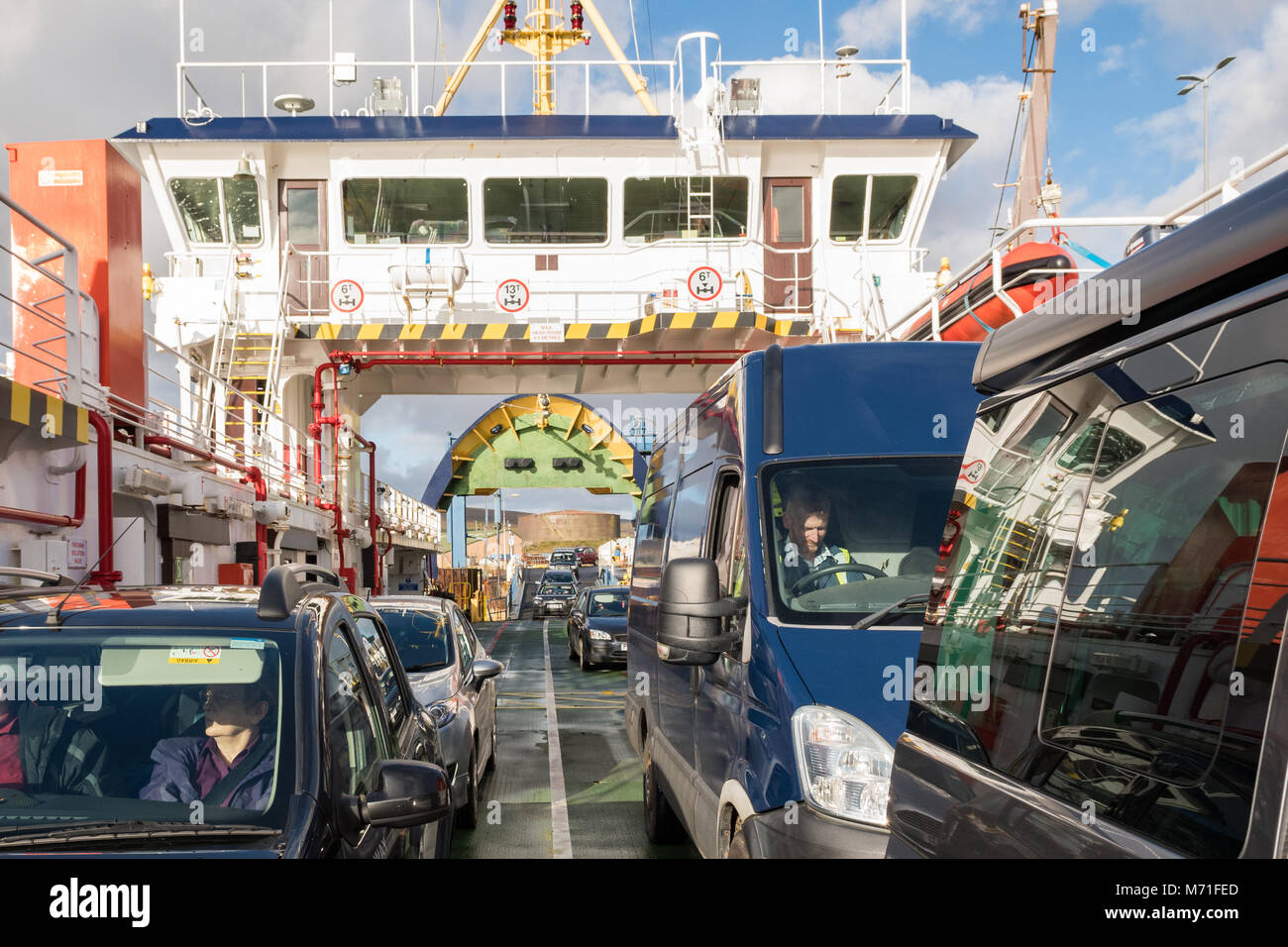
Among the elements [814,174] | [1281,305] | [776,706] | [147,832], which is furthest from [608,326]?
[1281,305]

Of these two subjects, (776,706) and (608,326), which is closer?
(776,706)

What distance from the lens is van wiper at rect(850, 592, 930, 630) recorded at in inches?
170

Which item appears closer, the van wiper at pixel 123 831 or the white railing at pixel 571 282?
the van wiper at pixel 123 831

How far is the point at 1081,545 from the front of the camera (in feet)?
6.66

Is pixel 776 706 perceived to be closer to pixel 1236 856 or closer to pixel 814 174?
pixel 1236 856

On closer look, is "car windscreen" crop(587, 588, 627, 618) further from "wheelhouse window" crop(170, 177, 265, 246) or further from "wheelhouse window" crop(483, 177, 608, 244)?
"wheelhouse window" crop(170, 177, 265, 246)

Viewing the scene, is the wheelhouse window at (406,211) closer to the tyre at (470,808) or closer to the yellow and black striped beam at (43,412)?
the yellow and black striped beam at (43,412)

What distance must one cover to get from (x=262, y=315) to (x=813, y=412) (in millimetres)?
13557

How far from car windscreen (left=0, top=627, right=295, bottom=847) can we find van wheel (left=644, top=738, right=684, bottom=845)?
3.82 meters

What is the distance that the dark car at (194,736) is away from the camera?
2.83 metres

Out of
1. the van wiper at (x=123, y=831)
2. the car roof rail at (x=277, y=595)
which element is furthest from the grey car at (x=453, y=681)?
the van wiper at (x=123, y=831)

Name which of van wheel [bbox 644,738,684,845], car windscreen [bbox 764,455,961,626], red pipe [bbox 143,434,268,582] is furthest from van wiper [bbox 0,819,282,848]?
red pipe [bbox 143,434,268,582]

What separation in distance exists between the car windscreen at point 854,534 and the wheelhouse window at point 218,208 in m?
14.3

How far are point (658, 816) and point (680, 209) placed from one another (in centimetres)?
1213
